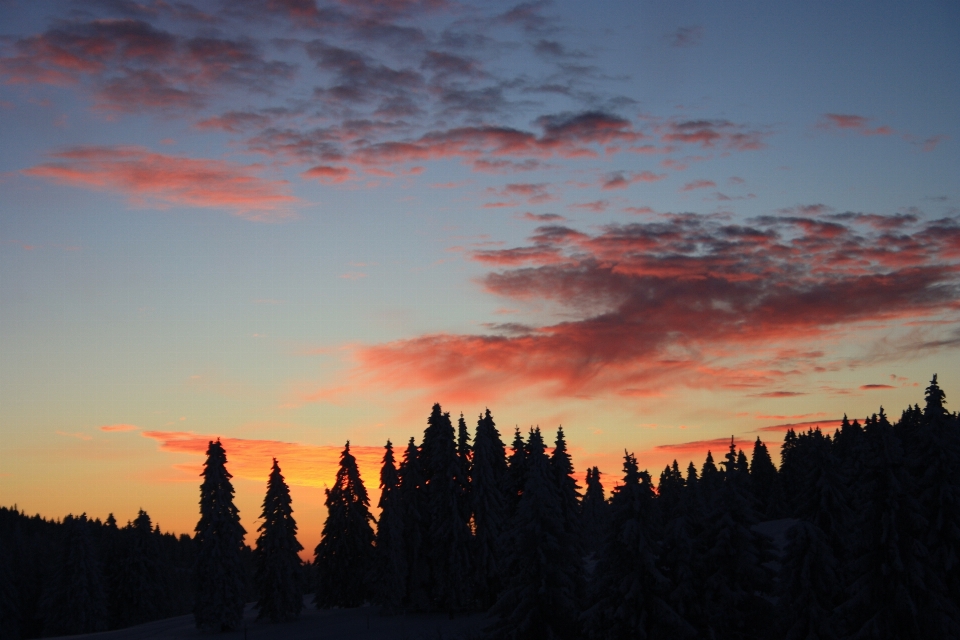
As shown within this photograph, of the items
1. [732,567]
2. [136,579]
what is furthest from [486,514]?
[136,579]

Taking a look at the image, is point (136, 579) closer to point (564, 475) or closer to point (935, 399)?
point (564, 475)

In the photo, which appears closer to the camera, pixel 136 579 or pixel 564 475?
pixel 564 475

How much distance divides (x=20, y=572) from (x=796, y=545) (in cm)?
11130

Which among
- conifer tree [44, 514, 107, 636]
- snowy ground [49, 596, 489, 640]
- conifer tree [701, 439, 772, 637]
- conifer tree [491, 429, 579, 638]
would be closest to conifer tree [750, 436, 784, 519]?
snowy ground [49, 596, 489, 640]

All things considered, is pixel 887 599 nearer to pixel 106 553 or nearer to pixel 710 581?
pixel 710 581

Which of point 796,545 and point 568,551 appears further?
point 568,551

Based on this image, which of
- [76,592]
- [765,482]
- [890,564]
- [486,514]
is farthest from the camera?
[765,482]


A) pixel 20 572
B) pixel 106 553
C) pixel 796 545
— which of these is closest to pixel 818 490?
pixel 796 545

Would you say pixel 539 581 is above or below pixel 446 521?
below

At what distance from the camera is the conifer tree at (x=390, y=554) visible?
69.8 meters

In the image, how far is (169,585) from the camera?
123 m

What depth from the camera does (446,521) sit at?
6875cm

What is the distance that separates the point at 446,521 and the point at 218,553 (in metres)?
22.2

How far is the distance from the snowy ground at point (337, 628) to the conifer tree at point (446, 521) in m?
2.35
